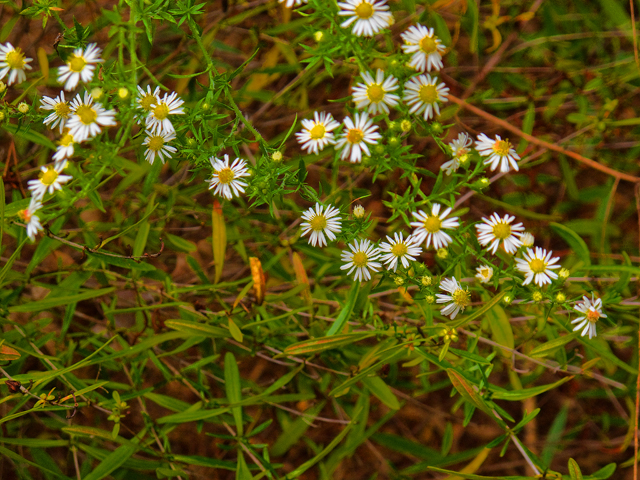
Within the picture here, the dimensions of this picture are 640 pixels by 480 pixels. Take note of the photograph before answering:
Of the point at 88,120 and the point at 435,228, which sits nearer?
the point at 88,120

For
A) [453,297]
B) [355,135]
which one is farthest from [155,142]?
[453,297]

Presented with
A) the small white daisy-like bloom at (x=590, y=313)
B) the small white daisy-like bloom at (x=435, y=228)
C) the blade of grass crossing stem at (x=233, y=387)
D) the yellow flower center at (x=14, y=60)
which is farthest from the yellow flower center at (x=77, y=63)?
the small white daisy-like bloom at (x=590, y=313)

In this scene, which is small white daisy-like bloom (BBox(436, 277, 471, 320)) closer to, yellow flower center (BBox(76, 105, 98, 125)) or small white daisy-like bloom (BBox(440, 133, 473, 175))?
small white daisy-like bloom (BBox(440, 133, 473, 175))

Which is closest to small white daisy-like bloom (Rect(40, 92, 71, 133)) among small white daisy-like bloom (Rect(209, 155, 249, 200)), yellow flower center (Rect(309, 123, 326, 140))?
small white daisy-like bloom (Rect(209, 155, 249, 200))

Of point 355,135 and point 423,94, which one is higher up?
point 423,94

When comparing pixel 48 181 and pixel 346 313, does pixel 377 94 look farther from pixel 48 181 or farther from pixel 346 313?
pixel 48 181

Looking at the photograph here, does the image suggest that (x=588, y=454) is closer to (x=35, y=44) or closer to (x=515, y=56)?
(x=515, y=56)
